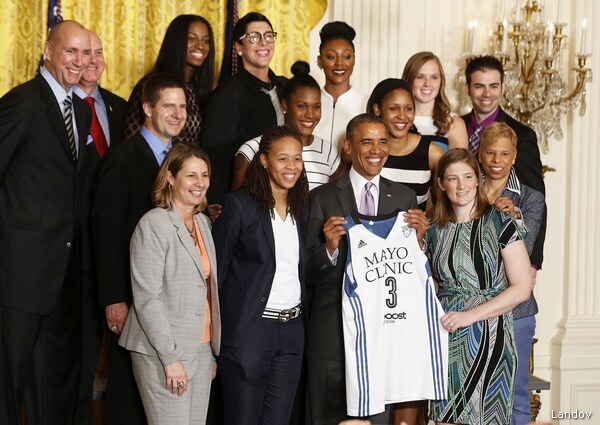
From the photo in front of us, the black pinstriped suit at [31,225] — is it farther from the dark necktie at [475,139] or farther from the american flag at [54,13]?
the dark necktie at [475,139]

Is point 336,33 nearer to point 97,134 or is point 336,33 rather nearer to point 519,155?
point 519,155

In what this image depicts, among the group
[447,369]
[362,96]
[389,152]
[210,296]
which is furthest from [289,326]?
[362,96]

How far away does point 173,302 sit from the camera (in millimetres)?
3764

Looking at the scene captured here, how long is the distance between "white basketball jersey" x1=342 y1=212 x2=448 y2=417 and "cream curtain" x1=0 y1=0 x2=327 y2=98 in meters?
2.28

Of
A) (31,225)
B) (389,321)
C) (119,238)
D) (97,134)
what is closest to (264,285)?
(389,321)

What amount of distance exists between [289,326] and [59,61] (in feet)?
5.04

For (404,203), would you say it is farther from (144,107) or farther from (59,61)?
(59,61)

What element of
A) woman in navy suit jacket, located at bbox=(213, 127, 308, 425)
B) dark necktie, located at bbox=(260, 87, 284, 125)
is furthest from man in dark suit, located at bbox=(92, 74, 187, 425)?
dark necktie, located at bbox=(260, 87, 284, 125)

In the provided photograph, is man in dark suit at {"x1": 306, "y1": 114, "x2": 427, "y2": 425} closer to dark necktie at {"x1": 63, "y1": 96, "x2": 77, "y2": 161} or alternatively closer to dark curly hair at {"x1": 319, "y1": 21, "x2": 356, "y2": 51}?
dark curly hair at {"x1": 319, "y1": 21, "x2": 356, "y2": 51}

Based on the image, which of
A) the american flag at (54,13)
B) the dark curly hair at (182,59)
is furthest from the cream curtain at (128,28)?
the dark curly hair at (182,59)

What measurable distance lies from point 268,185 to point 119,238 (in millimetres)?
682

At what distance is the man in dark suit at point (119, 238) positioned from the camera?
4.02 m

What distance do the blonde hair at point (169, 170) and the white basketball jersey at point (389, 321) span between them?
2.37 feet

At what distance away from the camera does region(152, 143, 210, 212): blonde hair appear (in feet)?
12.7
